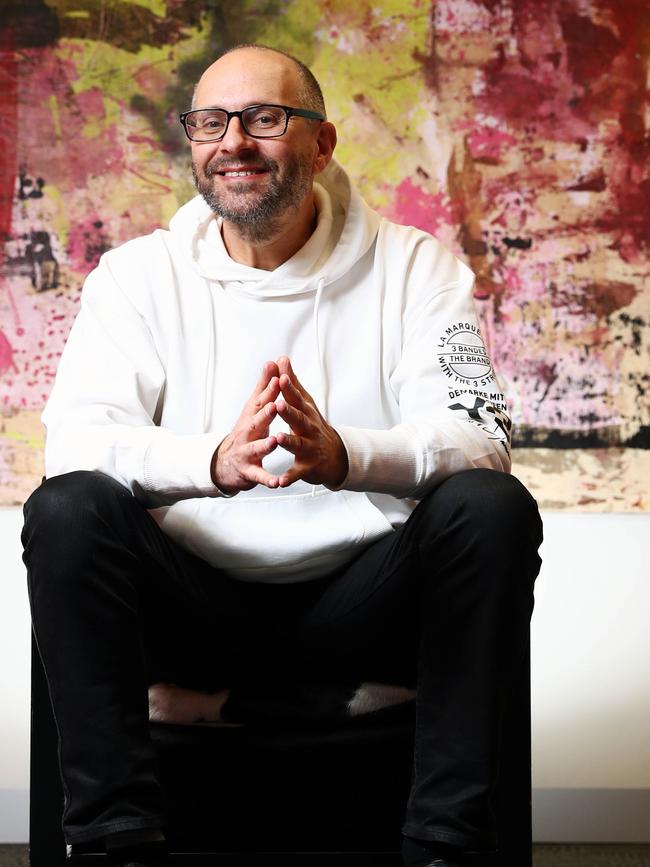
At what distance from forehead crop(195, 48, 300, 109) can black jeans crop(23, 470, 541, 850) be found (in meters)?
0.71

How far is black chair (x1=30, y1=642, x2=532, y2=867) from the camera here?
160 centimetres

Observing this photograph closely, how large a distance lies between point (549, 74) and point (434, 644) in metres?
1.70

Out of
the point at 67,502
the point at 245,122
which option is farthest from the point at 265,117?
the point at 67,502

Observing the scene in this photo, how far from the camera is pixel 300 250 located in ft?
6.21

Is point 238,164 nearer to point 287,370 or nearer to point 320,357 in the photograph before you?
point 320,357

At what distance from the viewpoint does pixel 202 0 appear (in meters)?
2.65

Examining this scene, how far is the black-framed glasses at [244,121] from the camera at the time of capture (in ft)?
6.00

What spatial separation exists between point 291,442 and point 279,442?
2 centimetres

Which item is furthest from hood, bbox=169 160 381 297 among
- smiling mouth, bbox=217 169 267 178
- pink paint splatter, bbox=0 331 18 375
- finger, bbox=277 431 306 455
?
pink paint splatter, bbox=0 331 18 375

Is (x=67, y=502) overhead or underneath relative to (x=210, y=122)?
underneath

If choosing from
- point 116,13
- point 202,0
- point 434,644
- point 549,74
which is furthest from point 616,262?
point 434,644

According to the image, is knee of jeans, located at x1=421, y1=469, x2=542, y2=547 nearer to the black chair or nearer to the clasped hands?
the clasped hands

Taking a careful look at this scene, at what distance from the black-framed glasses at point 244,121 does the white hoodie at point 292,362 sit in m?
0.15

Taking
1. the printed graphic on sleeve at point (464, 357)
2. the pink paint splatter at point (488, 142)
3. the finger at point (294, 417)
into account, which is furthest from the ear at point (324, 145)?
the pink paint splatter at point (488, 142)
